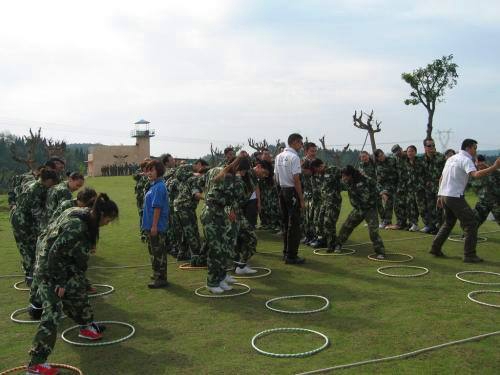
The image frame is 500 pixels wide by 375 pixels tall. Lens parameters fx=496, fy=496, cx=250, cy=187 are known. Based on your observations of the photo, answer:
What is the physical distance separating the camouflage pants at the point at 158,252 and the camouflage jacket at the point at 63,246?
8.10ft

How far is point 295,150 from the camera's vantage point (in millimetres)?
8773

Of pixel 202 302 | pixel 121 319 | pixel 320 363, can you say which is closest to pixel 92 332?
pixel 121 319

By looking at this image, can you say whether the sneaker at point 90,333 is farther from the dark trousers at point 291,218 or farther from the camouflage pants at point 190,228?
the dark trousers at point 291,218

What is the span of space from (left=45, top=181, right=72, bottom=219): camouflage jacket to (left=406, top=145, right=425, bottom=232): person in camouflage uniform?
27.5ft

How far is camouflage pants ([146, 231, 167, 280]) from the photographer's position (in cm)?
735

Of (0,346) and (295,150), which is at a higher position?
(295,150)

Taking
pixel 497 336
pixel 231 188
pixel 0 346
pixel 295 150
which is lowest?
pixel 0 346

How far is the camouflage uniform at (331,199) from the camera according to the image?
32.2 ft

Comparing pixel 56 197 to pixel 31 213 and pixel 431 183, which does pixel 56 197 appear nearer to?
pixel 31 213

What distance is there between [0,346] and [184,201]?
419cm

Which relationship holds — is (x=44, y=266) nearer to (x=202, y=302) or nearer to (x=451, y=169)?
(x=202, y=302)

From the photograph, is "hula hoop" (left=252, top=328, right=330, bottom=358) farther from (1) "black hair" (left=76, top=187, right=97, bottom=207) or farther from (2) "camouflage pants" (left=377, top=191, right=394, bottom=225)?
(2) "camouflage pants" (left=377, top=191, right=394, bottom=225)

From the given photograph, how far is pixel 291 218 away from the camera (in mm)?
8719

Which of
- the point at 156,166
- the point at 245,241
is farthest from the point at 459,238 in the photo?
the point at 156,166
